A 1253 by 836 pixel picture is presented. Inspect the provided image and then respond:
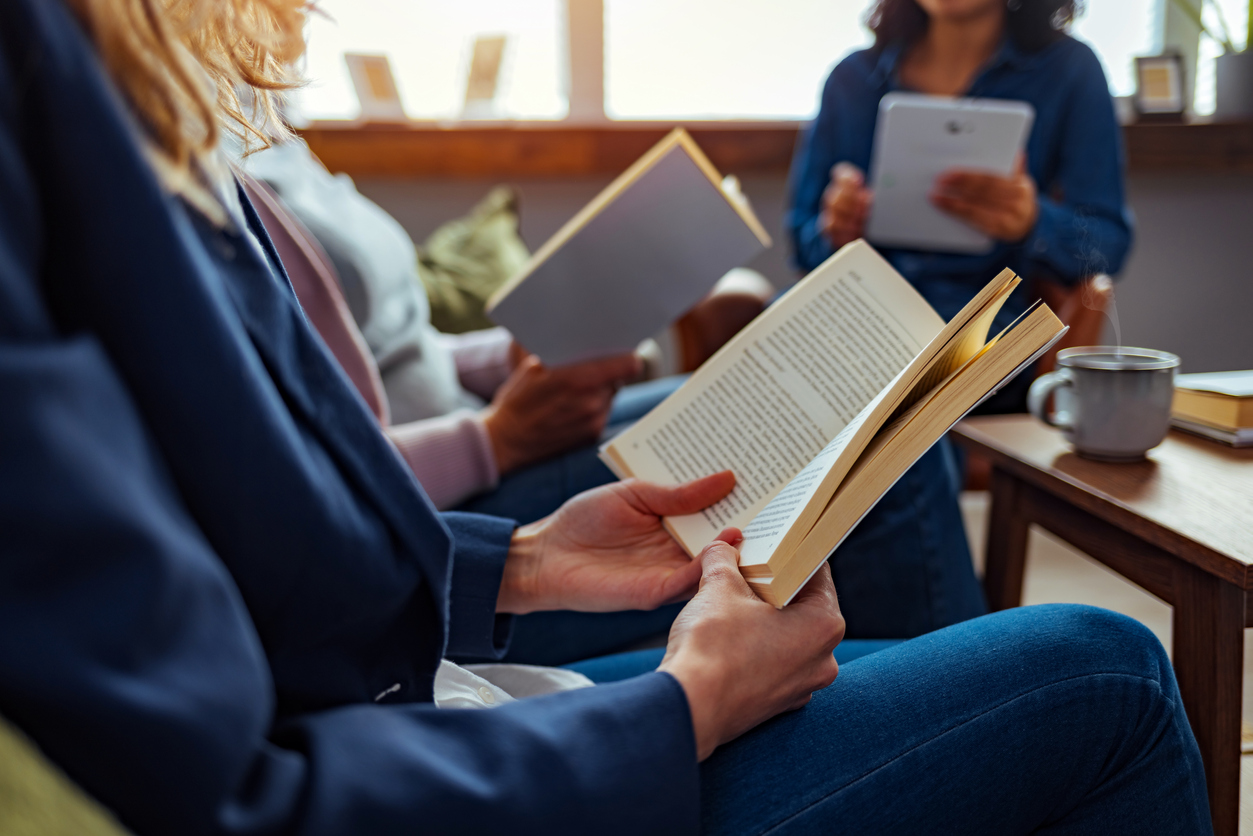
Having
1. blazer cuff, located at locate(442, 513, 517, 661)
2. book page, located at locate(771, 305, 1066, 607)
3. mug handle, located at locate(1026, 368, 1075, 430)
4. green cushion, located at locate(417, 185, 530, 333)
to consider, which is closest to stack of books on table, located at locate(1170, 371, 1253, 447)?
mug handle, located at locate(1026, 368, 1075, 430)

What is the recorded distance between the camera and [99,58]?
30 centimetres

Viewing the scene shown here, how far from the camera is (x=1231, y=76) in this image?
2.23 meters

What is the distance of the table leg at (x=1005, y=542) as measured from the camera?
98 cm

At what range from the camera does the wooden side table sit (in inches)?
25.0

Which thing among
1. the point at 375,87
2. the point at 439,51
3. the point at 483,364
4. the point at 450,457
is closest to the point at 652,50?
the point at 439,51

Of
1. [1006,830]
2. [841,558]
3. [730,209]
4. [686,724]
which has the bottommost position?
[841,558]

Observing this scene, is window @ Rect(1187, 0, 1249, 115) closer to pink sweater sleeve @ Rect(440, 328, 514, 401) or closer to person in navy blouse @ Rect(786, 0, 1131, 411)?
person in navy blouse @ Rect(786, 0, 1131, 411)

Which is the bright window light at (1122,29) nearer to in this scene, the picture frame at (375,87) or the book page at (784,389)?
the picture frame at (375,87)

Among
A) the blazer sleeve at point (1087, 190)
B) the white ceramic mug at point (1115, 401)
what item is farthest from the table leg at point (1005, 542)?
the blazer sleeve at point (1087, 190)

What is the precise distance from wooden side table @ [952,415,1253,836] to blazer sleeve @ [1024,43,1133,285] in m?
0.69

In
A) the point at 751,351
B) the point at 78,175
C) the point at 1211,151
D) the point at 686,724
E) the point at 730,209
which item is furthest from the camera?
the point at 1211,151

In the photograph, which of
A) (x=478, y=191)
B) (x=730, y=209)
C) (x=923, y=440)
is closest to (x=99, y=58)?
(x=923, y=440)

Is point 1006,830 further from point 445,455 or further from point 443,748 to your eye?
point 445,455

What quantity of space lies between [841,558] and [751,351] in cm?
38
